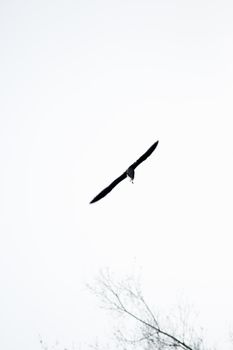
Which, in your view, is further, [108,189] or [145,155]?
[108,189]

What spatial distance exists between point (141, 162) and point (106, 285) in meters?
9.99

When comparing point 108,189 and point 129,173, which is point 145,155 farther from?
point 108,189

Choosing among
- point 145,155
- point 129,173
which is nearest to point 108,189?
point 129,173

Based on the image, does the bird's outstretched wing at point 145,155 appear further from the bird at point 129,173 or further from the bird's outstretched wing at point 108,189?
the bird's outstretched wing at point 108,189

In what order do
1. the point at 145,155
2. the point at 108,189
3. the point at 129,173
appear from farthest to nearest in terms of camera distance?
the point at 108,189, the point at 145,155, the point at 129,173

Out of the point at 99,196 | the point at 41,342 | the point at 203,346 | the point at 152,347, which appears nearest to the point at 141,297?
the point at 152,347

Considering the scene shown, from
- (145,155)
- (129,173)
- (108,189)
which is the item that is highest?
(145,155)

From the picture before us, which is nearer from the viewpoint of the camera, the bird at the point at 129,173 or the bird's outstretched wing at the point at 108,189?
the bird at the point at 129,173

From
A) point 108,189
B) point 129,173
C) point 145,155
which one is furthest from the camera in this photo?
point 108,189

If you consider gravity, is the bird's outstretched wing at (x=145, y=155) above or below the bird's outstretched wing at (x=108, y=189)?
above

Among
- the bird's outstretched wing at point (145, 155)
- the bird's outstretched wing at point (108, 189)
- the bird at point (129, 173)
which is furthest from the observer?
the bird's outstretched wing at point (108, 189)

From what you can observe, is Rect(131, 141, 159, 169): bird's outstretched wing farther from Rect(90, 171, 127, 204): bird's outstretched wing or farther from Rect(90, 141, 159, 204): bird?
Rect(90, 171, 127, 204): bird's outstretched wing

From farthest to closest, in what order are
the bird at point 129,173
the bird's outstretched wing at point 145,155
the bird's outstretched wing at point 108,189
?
the bird's outstretched wing at point 108,189
the bird's outstretched wing at point 145,155
the bird at point 129,173

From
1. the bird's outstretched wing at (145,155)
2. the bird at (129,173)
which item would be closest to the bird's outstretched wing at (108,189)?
the bird at (129,173)
